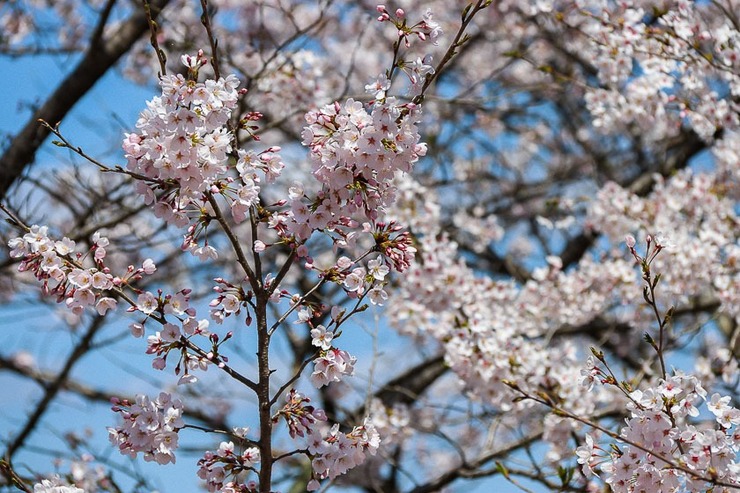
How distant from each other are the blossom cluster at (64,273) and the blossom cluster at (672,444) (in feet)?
5.22

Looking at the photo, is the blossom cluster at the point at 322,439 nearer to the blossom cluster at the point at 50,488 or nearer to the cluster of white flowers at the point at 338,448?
the cluster of white flowers at the point at 338,448

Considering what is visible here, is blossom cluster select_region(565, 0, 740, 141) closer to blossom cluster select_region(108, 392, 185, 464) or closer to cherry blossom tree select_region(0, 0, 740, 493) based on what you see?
cherry blossom tree select_region(0, 0, 740, 493)

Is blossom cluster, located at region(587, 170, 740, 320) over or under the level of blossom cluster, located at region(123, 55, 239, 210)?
Result: over

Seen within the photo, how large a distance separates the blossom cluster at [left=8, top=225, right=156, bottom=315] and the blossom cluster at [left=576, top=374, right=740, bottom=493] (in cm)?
159

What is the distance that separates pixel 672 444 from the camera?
241 cm

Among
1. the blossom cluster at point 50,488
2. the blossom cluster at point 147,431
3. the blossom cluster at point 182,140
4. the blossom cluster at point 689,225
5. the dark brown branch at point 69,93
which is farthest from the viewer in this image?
the blossom cluster at point 689,225

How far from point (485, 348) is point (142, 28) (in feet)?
8.52

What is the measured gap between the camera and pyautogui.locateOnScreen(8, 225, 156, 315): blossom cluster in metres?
2.26

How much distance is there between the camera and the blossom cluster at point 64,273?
226cm

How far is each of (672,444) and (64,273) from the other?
6.28 feet

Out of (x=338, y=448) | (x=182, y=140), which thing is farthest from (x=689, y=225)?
(x=182, y=140)

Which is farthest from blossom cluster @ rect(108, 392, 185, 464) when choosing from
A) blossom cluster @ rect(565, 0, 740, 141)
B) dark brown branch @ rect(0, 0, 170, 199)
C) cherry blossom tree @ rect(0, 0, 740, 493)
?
blossom cluster @ rect(565, 0, 740, 141)

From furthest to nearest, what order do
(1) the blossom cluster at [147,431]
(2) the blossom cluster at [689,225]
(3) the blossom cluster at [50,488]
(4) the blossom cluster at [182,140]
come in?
(2) the blossom cluster at [689,225], (3) the blossom cluster at [50,488], (1) the blossom cluster at [147,431], (4) the blossom cluster at [182,140]

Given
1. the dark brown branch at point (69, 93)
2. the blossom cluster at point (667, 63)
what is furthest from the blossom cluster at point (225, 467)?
the blossom cluster at point (667, 63)
